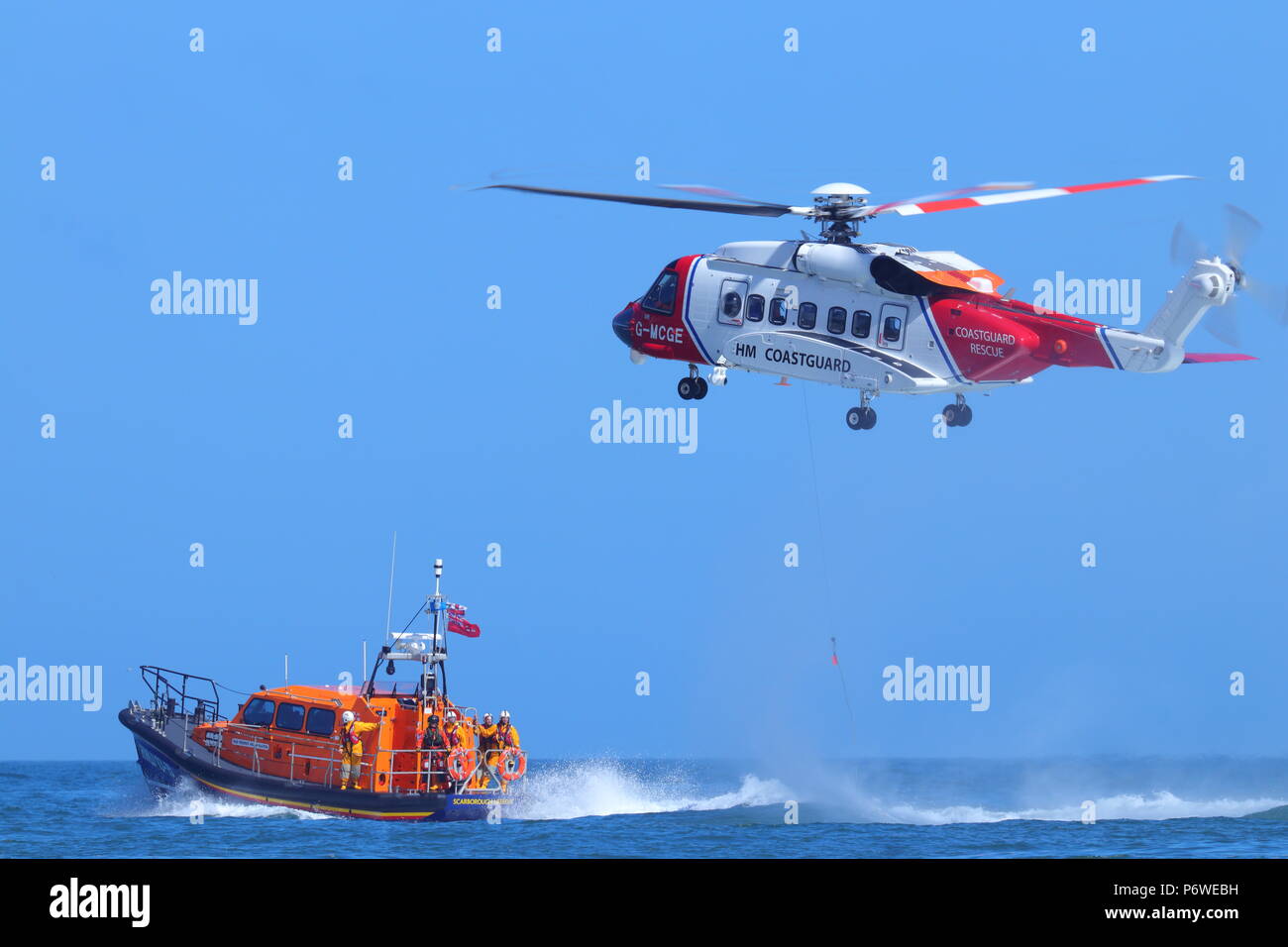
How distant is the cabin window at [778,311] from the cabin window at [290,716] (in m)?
10.2

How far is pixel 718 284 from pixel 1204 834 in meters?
13.0

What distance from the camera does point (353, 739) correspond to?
27656 millimetres

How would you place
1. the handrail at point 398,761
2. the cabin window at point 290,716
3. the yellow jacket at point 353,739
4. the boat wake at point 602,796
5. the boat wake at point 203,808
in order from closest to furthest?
the yellow jacket at point 353,739
the handrail at point 398,761
the cabin window at point 290,716
the boat wake at point 203,808
the boat wake at point 602,796

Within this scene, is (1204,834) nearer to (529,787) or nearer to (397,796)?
(529,787)

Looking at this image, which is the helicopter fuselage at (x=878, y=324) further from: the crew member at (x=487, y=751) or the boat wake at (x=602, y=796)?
the boat wake at (x=602, y=796)

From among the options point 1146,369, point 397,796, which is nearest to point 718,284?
point 1146,369

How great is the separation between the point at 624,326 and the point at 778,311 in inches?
134

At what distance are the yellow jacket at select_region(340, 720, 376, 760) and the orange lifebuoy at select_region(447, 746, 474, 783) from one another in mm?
1363

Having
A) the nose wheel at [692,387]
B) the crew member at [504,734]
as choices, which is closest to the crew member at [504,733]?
the crew member at [504,734]

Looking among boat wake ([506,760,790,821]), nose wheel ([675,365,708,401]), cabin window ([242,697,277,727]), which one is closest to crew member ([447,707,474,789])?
boat wake ([506,760,790,821])

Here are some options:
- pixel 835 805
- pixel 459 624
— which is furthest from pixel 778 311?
pixel 835 805

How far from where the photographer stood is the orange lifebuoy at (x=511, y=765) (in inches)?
1101
